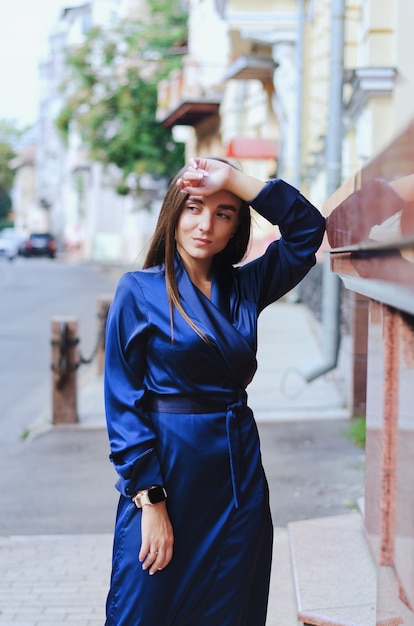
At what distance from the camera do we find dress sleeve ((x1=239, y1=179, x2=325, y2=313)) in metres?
2.79

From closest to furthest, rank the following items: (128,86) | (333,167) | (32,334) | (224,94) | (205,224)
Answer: (205,224)
(333,167)
(32,334)
(224,94)
(128,86)

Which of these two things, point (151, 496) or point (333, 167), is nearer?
point (151, 496)

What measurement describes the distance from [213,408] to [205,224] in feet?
1.53

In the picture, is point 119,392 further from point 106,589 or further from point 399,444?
point 106,589

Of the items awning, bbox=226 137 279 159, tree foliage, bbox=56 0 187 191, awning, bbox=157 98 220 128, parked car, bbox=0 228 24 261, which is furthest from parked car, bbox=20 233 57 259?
awning, bbox=226 137 279 159

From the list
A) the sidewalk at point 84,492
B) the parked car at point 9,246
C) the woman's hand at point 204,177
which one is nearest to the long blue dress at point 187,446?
the woman's hand at point 204,177

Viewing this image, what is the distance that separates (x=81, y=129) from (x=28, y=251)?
2462cm

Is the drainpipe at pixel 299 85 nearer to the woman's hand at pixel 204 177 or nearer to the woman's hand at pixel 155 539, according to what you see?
the woman's hand at pixel 204 177

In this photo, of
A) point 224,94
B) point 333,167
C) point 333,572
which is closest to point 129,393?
point 333,572

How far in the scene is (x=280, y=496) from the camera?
647 cm

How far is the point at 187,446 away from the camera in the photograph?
268 centimetres

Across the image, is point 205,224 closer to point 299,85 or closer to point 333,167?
point 333,167

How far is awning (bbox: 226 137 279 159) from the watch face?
55.7 feet

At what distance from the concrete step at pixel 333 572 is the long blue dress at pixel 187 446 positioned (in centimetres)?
90
